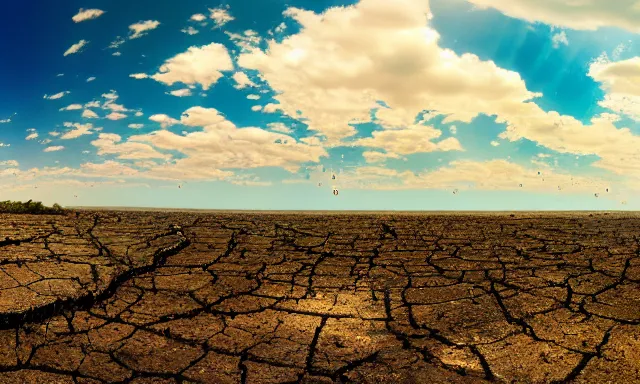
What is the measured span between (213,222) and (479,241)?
3.29 metres

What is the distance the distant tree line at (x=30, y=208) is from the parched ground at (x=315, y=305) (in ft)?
3.62

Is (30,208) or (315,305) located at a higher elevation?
(30,208)

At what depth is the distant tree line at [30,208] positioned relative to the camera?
21.3ft

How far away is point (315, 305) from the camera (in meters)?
3.37

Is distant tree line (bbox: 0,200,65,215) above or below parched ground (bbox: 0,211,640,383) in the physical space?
above

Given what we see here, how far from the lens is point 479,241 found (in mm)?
5012

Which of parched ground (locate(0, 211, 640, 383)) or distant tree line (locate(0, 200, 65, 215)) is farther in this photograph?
distant tree line (locate(0, 200, 65, 215))

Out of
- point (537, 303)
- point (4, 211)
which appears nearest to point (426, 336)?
point (537, 303)

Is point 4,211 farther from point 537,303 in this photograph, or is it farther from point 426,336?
point 537,303

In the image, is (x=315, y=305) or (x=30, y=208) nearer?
(x=315, y=305)

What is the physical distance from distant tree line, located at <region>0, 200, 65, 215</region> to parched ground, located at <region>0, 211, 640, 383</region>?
1104 mm

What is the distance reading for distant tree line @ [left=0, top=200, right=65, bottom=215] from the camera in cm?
650

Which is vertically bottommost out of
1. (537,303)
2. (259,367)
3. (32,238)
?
(259,367)

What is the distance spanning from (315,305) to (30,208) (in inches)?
209
